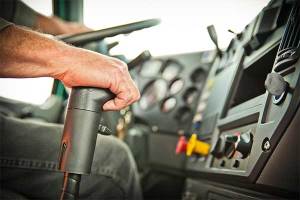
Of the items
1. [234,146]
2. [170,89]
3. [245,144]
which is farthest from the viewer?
[170,89]

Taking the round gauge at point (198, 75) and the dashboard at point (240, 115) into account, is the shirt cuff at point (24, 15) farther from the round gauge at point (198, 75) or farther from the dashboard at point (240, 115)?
the round gauge at point (198, 75)

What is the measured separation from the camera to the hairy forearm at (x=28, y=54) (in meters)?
0.63

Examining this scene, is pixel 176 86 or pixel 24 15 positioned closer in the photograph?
pixel 24 15

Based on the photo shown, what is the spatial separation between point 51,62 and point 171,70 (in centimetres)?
139

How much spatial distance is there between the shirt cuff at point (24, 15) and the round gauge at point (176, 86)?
3.13 feet

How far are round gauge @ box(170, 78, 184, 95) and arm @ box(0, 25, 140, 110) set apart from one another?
1229mm

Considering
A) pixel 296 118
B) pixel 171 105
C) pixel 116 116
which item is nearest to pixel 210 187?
pixel 296 118

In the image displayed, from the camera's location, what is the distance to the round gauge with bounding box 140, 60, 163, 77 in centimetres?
203

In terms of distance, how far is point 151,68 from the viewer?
2.06 metres

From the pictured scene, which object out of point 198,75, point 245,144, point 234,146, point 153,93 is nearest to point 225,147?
point 234,146

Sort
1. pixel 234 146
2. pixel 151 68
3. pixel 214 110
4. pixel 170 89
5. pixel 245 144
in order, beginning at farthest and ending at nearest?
1. pixel 151 68
2. pixel 170 89
3. pixel 214 110
4. pixel 234 146
5. pixel 245 144

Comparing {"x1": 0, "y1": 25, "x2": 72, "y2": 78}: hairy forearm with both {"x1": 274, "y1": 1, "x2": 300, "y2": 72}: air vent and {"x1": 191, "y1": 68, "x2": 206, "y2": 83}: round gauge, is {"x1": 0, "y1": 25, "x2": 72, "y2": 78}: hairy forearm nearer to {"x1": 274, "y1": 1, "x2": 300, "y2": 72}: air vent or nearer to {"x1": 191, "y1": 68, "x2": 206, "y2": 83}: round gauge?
{"x1": 274, "y1": 1, "x2": 300, "y2": 72}: air vent

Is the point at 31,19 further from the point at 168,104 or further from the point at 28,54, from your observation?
the point at 168,104

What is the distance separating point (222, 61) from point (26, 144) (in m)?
0.93
